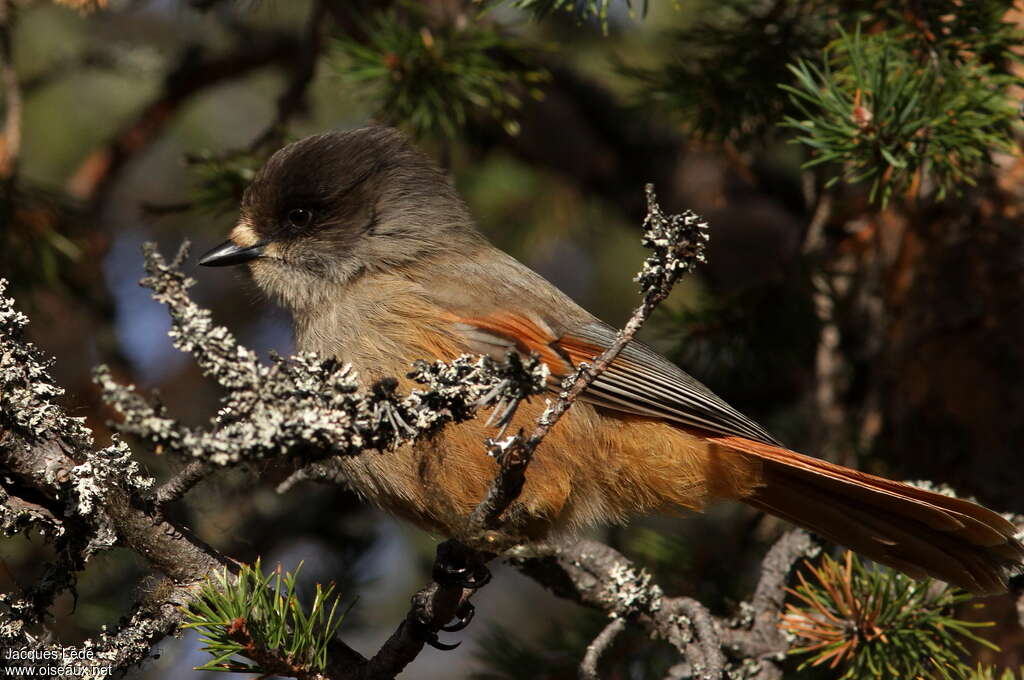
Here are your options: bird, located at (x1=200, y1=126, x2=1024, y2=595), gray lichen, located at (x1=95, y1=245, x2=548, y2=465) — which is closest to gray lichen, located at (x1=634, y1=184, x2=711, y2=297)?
gray lichen, located at (x1=95, y1=245, x2=548, y2=465)

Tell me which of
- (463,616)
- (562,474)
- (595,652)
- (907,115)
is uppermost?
(907,115)

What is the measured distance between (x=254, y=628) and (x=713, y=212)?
363 centimetres

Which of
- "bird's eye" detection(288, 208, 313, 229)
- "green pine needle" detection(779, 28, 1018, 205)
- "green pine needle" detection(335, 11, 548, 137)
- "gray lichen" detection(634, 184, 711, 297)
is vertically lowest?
"bird's eye" detection(288, 208, 313, 229)

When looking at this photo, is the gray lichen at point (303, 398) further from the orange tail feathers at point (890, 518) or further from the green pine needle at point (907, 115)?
the orange tail feathers at point (890, 518)

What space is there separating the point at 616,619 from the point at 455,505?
23.8 inches

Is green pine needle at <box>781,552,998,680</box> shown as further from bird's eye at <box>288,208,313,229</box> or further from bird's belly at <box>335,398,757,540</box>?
bird's eye at <box>288,208,313,229</box>

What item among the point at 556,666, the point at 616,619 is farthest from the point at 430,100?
the point at 556,666

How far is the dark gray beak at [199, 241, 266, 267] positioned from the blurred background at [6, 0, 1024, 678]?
300 millimetres

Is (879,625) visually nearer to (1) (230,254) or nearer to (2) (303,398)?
(2) (303,398)

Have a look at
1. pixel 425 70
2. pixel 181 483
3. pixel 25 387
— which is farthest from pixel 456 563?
pixel 425 70

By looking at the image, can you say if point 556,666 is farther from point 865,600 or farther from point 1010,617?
point 1010,617

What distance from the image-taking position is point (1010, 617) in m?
3.52

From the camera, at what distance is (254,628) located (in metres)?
2.28

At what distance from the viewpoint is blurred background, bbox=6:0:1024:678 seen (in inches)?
125
